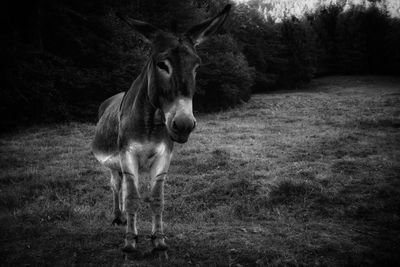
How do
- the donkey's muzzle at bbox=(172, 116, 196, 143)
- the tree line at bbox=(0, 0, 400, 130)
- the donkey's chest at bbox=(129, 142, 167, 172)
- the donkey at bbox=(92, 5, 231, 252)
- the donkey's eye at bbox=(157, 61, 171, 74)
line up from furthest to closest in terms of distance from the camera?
the tree line at bbox=(0, 0, 400, 130) → the donkey's chest at bbox=(129, 142, 167, 172) → the donkey's eye at bbox=(157, 61, 171, 74) → the donkey at bbox=(92, 5, 231, 252) → the donkey's muzzle at bbox=(172, 116, 196, 143)

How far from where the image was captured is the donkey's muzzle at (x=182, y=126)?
272 centimetres

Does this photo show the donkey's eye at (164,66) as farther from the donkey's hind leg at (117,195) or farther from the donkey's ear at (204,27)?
the donkey's hind leg at (117,195)

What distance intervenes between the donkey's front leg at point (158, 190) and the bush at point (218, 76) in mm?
19347

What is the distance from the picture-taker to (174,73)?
115 inches

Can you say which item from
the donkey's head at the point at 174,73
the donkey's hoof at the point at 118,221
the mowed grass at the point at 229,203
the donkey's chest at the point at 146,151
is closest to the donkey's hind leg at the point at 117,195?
the donkey's hoof at the point at 118,221

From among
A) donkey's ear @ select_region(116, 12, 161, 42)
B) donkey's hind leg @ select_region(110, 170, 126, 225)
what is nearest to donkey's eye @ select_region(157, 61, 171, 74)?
donkey's ear @ select_region(116, 12, 161, 42)

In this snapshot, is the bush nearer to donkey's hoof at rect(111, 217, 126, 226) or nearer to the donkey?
donkey's hoof at rect(111, 217, 126, 226)

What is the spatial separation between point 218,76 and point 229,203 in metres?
18.6

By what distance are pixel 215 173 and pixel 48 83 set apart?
11.5m

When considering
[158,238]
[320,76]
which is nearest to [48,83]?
[158,238]

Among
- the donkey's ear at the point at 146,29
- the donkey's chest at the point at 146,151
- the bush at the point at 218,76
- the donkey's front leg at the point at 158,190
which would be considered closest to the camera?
the donkey's ear at the point at 146,29

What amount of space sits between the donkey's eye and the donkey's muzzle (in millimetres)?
546

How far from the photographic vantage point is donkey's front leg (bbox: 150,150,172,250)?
3.56m

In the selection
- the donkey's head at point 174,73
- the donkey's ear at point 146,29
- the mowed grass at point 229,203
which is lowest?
the mowed grass at point 229,203
